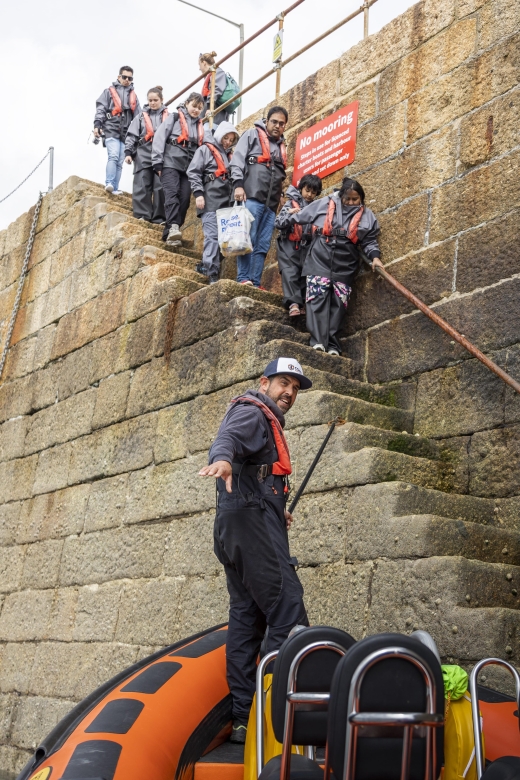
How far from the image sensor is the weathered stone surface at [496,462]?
5.11 m

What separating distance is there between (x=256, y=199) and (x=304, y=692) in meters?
5.42

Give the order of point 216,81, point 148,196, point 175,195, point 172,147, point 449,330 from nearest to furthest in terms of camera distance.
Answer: point 449,330 < point 175,195 < point 172,147 < point 148,196 < point 216,81

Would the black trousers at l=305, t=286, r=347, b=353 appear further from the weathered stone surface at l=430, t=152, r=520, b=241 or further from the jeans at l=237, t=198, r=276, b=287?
the jeans at l=237, t=198, r=276, b=287

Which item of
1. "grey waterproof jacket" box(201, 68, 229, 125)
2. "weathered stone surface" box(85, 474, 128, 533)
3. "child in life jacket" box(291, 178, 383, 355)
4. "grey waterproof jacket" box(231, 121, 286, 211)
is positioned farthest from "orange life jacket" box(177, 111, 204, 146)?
"weathered stone surface" box(85, 474, 128, 533)

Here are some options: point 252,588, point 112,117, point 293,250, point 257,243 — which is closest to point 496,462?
point 252,588

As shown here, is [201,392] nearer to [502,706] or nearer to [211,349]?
[211,349]

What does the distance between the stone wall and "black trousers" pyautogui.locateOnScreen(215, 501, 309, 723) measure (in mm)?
590

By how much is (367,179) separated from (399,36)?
114cm

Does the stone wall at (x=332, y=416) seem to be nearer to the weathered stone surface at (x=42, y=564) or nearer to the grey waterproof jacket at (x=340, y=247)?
the weathered stone surface at (x=42, y=564)

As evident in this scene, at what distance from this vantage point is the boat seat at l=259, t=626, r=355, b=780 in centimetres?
240

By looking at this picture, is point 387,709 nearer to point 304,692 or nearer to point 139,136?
point 304,692

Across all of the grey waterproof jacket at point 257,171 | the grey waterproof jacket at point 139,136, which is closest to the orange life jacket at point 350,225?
the grey waterproof jacket at point 257,171

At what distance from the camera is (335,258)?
21.2 ft

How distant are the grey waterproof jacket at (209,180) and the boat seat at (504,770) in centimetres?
613
